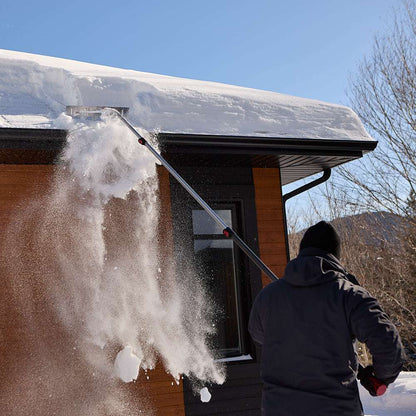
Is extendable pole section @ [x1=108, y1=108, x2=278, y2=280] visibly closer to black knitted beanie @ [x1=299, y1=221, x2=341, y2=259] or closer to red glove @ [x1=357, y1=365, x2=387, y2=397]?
black knitted beanie @ [x1=299, y1=221, x2=341, y2=259]

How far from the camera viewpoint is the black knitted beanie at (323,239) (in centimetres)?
219

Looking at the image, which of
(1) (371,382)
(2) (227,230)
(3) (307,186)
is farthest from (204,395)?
(1) (371,382)

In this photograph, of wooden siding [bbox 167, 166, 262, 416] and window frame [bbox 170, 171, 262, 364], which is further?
window frame [bbox 170, 171, 262, 364]

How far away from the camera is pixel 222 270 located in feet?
18.1

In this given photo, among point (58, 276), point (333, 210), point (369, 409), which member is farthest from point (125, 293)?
point (333, 210)

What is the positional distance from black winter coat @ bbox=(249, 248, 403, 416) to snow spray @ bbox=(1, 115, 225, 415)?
2.68 meters

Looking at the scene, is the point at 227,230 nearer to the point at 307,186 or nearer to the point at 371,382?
the point at 371,382

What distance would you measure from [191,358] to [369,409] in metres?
4.53

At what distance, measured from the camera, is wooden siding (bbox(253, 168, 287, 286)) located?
5504 mm

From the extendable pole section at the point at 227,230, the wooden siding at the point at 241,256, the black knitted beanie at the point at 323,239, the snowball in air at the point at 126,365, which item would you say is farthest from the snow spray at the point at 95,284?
the black knitted beanie at the point at 323,239

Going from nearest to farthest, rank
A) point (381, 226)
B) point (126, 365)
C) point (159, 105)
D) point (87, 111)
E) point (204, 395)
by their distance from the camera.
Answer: point (87, 111) < point (126, 365) < point (159, 105) < point (204, 395) < point (381, 226)

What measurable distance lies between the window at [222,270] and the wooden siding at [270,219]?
28 cm

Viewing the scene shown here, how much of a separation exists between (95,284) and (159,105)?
1665 millimetres

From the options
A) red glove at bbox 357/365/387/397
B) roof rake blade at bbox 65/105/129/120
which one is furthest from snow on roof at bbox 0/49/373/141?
red glove at bbox 357/365/387/397
